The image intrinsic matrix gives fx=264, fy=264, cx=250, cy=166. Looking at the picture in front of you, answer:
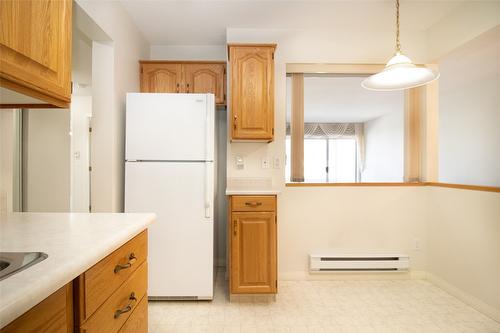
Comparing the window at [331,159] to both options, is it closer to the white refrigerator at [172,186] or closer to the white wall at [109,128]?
the white refrigerator at [172,186]

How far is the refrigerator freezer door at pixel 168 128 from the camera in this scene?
224 cm

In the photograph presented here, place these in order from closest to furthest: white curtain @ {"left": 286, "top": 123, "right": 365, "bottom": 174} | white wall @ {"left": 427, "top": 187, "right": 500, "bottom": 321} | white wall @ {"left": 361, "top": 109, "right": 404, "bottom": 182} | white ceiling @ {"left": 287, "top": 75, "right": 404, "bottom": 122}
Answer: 1. white wall @ {"left": 427, "top": 187, "right": 500, "bottom": 321}
2. white ceiling @ {"left": 287, "top": 75, "right": 404, "bottom": 122}
3. white wall @ {"left": 361, "top": 109, "right": 404, "bottom": 182}
4. white curtain @ {"left": 286, "top": 123, "right": 365, "bottom": 174}

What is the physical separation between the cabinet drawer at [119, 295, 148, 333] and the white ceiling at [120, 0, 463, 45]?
2.37 m

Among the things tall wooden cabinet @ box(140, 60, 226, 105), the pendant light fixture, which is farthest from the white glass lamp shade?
tall wooden cabinet @ box(140, 60, 226, 105)

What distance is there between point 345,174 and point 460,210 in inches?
196

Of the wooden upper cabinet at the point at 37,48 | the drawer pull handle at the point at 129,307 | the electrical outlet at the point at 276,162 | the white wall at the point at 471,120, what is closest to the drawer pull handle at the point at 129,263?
the drawer pull handle at the point at 129,307

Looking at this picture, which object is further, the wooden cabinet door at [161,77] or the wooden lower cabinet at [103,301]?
the wooden cabinet door at [161,77]

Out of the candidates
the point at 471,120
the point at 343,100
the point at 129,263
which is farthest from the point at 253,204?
the point at 471,120

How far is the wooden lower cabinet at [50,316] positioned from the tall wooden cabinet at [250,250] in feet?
5.27

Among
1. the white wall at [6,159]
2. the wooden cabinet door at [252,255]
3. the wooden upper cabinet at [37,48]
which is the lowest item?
the wooden cabinet door at [252,255]

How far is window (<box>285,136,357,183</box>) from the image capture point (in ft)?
23.4

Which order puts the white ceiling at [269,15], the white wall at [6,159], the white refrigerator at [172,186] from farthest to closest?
1. the white ceiling at [269,15]
2. the white refrigerator at [172,186]
3. the white wall at [6,159]

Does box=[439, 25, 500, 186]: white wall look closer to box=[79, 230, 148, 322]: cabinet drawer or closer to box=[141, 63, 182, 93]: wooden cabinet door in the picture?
box=[141, 63, 182, 93]: wooden cabinet door

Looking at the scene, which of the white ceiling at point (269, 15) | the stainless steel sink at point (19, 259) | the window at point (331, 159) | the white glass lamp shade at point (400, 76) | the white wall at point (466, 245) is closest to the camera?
the stainless steel sink at point (19, 259)
